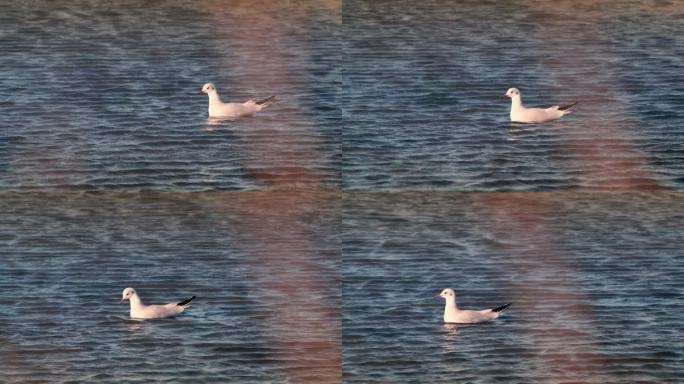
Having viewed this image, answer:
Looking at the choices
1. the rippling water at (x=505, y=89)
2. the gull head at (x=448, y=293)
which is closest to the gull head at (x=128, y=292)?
the gull head at (x=448, y=293)

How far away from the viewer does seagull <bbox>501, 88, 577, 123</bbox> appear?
27781 millimetres

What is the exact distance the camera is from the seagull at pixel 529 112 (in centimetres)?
2778

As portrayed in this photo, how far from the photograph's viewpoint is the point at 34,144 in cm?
2708

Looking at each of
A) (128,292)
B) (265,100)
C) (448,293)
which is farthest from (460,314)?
(265,100)

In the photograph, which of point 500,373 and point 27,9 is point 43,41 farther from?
point 500,373

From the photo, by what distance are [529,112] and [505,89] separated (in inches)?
39.8

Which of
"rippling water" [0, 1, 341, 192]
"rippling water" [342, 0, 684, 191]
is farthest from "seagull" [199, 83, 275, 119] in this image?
"rippling water" [342, 0, 684, 191]

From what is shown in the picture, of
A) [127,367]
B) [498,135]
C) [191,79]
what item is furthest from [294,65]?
[127,367]

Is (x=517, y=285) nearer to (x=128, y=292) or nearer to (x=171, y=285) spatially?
(x=171, y=285)

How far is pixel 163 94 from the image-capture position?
94.3ft

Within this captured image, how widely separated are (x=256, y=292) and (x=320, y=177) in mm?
2509

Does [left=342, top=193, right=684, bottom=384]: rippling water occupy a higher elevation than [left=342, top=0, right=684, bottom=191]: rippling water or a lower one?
lower

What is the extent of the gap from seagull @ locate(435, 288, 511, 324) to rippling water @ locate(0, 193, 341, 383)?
1.15 m

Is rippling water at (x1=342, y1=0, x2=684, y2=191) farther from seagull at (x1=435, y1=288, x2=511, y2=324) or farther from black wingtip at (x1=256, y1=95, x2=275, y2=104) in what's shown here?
seagull at (x1=435, y1=288, x2=511, y2=324)
